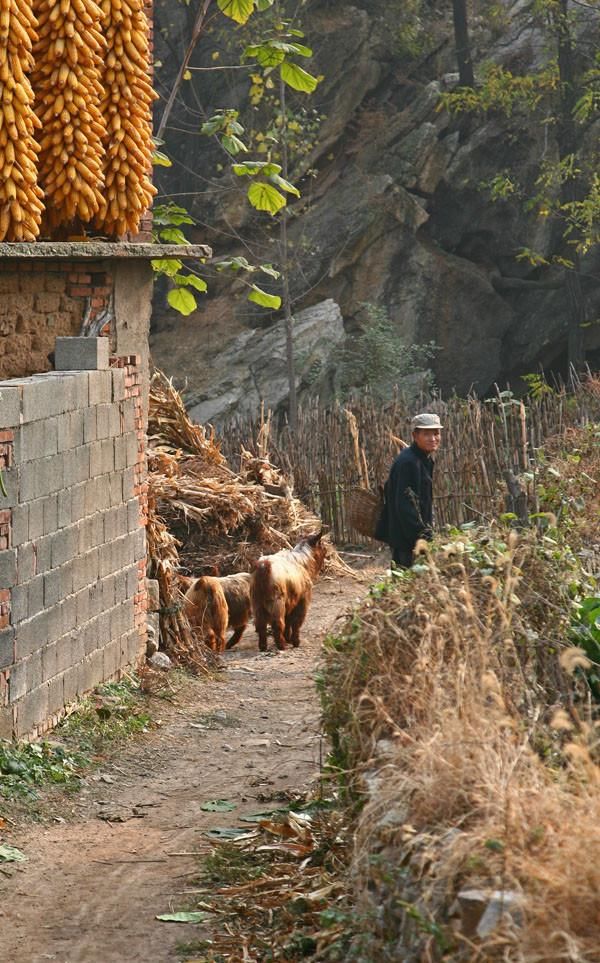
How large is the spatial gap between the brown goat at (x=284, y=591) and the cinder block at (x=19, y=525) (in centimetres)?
390

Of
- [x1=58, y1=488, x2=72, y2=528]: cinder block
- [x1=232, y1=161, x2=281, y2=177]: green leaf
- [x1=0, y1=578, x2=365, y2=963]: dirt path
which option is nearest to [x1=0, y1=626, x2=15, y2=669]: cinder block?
[x1=0, y1=578, x2=365, y2=963]: dirt path

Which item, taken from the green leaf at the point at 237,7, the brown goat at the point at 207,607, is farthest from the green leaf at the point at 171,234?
the brown goat at the point at 207,607

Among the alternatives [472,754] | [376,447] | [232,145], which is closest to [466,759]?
[472,754]

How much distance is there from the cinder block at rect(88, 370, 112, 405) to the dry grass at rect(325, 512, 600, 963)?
3.45m

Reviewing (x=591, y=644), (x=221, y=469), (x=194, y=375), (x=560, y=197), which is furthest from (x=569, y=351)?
(x=591, y=644)

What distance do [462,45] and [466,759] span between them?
23.4 meters

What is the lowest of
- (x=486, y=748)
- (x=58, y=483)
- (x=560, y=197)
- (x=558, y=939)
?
(x=558, y=939)

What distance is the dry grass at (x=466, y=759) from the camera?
3.64 m

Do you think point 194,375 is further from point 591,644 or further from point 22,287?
point 591,644

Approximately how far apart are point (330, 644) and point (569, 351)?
18.4m

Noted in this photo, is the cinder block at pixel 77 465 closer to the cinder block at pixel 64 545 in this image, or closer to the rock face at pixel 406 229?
the cinder block at pixel 64 545

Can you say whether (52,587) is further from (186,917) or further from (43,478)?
(186,917)

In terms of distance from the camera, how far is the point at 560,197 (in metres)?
25.4

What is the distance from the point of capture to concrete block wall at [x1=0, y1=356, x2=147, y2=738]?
7.64 metres
